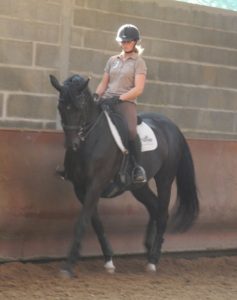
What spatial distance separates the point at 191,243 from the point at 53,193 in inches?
80.4

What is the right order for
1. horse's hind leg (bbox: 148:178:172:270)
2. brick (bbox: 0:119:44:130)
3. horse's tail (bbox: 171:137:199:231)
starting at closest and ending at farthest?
horse's hind leg (bbox: 148:178:172:270) < horse's tail (bbox: 171:137:199:231) < brick (bbox: 0:119:44:130)

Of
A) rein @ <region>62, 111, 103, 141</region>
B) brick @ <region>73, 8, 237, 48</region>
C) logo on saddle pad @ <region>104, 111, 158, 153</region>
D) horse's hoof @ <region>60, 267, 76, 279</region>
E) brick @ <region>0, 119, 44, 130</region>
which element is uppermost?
brick @ <region>73, 8, 237, 48</region>

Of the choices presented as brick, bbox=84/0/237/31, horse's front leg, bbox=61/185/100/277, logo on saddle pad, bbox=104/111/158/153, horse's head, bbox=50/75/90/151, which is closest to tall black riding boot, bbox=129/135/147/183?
logo on saddle pad, bbox=104/111/158/153

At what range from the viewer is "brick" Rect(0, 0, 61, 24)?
30.0 ft

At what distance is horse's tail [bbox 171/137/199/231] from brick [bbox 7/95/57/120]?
104 inches

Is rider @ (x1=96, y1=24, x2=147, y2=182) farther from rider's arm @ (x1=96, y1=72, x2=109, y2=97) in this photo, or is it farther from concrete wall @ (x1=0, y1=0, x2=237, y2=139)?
concrete wall @ (x1=0, y1=0, x2=237, y2=139)

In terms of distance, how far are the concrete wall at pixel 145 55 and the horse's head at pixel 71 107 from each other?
10.9 feet

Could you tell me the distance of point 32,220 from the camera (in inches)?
264

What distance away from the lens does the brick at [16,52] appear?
9.17 metres

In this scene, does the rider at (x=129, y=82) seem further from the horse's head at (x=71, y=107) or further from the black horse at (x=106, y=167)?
the horse's head at (x=71, y=107)

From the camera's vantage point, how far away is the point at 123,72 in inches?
265

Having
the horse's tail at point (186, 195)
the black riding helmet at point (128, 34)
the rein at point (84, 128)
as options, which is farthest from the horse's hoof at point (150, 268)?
the black riding helmet at point (128, 34)

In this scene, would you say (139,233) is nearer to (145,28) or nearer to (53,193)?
(53,193)

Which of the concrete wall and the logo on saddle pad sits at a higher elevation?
the concrete wall
